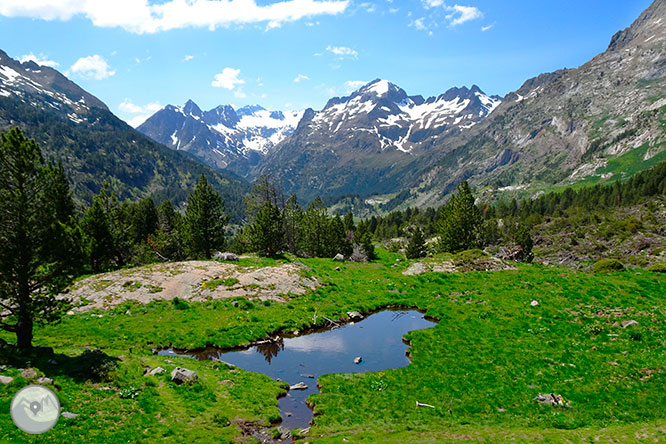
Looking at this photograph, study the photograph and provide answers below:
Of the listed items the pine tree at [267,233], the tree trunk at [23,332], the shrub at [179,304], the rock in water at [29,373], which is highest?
the pine tree at [267,233]

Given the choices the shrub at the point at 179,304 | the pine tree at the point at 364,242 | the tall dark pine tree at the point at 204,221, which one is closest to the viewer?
the shrub at the point at 179,304

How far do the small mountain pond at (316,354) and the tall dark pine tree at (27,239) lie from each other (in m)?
11.0

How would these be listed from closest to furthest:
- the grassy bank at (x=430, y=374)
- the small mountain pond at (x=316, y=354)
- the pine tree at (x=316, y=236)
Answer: the grassy bank at (x=430, y=374)
the small mountain pond at (x=316, y=354)
the pine tree at (x=316, y=236)

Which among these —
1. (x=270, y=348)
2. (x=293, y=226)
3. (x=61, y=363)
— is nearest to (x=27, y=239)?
(x=61, y=363)

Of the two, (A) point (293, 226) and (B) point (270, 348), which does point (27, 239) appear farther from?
(A) point (293, 226)

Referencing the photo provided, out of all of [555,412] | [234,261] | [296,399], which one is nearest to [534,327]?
[555,412]

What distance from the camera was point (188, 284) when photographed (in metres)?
43.3

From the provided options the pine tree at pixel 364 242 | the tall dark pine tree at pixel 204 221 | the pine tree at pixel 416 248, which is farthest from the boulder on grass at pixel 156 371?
the pine tree at pixel 416 248

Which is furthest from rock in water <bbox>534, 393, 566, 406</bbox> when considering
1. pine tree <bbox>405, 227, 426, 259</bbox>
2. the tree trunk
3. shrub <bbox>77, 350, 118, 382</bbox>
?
pine tree <bbox>405, 227, 426, 259</bbox>

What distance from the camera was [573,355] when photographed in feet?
81.8

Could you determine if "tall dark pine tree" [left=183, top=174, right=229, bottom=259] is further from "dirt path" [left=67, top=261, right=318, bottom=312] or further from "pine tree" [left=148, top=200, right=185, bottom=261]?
"dirt path" [left=67, top=261, right=318, bottom=312]

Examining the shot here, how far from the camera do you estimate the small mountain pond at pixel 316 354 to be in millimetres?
25891

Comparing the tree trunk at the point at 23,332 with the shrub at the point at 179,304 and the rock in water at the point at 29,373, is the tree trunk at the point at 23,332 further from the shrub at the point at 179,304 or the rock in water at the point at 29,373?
the shrub at the point at 179,304

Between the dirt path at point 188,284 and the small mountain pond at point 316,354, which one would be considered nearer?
the small mountain pond at point 316,354
